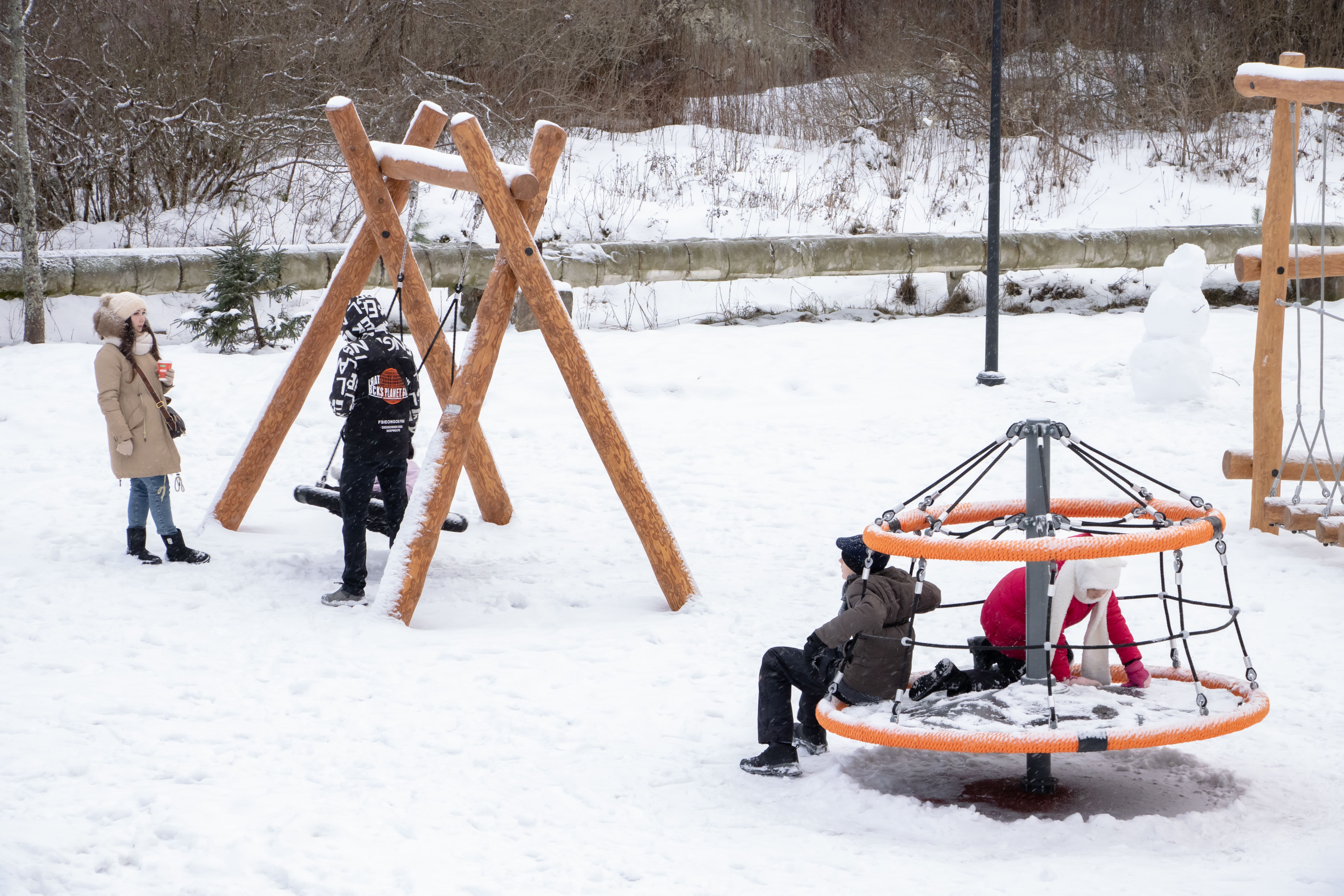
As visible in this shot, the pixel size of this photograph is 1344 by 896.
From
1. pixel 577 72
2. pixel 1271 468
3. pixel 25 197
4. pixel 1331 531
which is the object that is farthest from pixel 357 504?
pixel 577 72

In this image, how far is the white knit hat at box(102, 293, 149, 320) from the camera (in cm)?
580

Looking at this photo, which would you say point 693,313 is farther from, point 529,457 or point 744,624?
point 744,624

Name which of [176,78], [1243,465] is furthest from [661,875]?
[176,78]

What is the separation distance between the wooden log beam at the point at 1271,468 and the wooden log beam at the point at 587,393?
332 cm

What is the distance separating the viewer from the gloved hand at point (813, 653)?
4.32 meters

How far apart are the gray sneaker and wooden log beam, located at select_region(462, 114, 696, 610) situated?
1239 millimetres

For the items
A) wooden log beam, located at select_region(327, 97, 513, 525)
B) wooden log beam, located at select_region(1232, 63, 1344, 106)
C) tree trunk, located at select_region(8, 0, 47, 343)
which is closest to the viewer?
wooden log beam, located at select_region(327, 97, 513, 525)

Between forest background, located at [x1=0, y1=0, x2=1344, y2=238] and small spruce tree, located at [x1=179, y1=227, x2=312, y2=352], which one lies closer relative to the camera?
small spruce tree, located at [x1=179, y1=227, x2=312, y2=352]

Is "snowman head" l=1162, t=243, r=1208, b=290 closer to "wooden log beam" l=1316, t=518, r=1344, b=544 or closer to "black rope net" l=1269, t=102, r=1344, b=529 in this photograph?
"black rope net" l=1269, t=102, r=1344, b=529

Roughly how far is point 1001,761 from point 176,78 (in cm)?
1133

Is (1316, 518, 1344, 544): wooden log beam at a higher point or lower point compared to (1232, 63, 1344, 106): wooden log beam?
lower

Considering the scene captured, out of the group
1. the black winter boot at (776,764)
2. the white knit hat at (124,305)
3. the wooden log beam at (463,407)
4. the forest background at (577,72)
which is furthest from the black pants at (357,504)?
the forest background at (577,72)

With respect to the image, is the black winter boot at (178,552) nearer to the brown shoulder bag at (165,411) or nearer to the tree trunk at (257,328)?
the brown shoulder bag at (165,411)

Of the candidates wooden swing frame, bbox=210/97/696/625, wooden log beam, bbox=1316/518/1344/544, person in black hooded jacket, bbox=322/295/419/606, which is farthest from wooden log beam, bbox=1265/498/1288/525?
person in black hooded jacket, bbox=322/295/419/606
